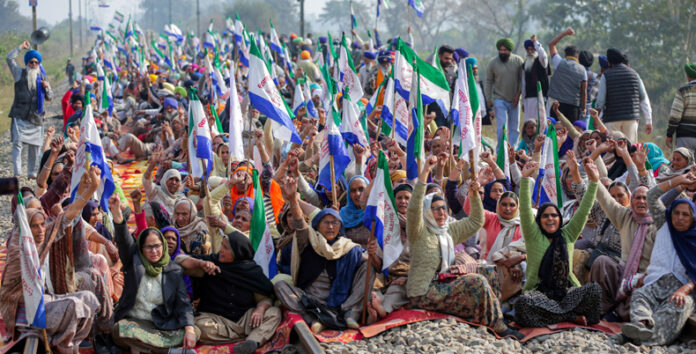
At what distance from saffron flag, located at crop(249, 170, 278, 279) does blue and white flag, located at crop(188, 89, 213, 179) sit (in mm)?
1251

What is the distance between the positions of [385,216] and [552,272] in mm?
1411

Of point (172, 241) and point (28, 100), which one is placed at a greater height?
point (28, 100)

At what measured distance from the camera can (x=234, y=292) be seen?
648cm

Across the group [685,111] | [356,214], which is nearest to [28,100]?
[356,214]

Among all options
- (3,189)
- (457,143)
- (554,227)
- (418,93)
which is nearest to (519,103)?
(457,143)

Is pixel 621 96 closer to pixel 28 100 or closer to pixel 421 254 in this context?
pixel 421 254

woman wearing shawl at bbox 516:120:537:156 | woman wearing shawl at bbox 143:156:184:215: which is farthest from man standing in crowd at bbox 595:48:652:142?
woman wearing shawl at bbox 143:156:184:215

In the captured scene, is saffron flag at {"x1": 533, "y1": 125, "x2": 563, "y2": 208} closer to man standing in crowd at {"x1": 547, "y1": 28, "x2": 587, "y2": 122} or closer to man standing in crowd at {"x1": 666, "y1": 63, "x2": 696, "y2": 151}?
man standing in crowd at {"x1": 666, "y1": 63, "x2": 696, "y2": 151}

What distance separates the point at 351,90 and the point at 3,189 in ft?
20.8

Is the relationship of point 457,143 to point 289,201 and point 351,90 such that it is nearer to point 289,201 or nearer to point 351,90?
point 351,90

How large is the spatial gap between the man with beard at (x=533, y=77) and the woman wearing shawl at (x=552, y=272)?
17.1ft

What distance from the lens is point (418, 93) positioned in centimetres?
754

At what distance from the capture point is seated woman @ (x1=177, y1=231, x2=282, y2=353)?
6359 millimetres

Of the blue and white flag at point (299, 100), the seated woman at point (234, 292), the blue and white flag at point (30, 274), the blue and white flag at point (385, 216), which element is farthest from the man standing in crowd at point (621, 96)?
the blue and white flag at point (30, 274)
